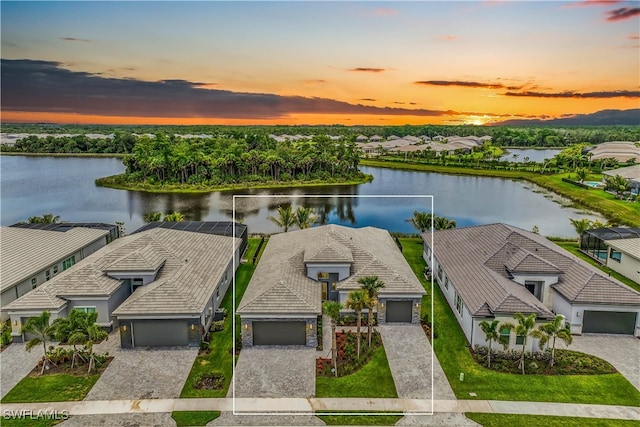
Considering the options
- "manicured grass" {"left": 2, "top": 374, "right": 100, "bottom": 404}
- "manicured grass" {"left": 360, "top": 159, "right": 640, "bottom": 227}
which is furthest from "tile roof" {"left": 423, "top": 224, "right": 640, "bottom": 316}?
"manicured grass" {"left": 360, "top": 159, "right": 640, "bottom": 227}

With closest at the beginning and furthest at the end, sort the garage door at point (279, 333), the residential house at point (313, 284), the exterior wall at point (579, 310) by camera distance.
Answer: the residential house at point (313, 284) → the garage door at point (279, 333) → the exterior wall at point (579, 310)

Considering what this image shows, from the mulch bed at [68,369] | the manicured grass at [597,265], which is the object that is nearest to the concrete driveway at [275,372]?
the mulch bed at [68,369]

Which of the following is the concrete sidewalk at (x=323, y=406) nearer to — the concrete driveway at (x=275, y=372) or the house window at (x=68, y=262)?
the concrete driveway at (x=275, y=372)

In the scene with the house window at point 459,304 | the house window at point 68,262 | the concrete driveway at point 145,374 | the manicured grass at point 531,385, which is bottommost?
the concrete driveway at point 145,374

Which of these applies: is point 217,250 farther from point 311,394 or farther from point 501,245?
point 501,245

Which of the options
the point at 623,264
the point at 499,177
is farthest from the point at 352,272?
the point at 499,177

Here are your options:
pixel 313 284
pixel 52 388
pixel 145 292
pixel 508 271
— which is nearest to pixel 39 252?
pixel 145 292

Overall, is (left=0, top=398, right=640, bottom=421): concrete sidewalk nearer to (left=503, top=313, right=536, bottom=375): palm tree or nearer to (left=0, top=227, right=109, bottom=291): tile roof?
(left=503, top=313, right=536, bottom=375): palm tree
